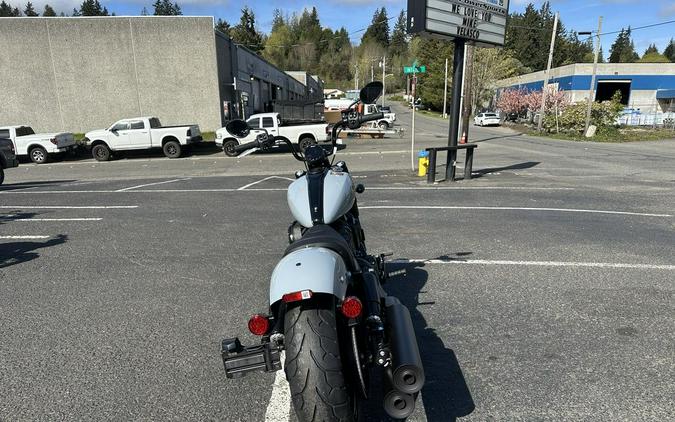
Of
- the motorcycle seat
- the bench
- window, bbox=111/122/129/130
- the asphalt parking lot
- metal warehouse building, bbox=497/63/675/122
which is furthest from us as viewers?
metal warehouse building, bbox=497/63/675/122

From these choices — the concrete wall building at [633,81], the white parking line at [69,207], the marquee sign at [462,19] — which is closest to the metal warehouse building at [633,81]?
the concrete wall building at [633,81]

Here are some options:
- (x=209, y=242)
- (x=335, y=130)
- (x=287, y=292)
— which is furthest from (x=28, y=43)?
(x=287, y=292)

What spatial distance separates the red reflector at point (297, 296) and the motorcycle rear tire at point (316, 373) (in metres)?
0.11

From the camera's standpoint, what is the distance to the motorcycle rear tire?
1971mm

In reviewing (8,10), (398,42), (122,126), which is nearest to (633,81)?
(122,126)

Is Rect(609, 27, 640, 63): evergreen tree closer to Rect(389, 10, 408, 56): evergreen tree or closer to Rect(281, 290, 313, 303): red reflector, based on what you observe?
Rect(389, 10, 408, 56): evergreen tree

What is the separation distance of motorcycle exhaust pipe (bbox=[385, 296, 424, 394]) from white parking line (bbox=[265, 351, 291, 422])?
2.13 ft

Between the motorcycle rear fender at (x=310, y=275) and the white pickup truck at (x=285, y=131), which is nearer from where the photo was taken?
the motorcycle rear fender at (x=310, y=275)

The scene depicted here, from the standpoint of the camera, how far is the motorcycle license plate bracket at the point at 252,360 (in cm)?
224

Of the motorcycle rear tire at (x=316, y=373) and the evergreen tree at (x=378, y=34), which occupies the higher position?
the evergreen tree at (x=378, y=34)

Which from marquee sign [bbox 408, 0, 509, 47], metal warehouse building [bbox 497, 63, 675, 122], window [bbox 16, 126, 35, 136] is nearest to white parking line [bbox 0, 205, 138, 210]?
marquee sign [bbox 408, 0, 509, 47]

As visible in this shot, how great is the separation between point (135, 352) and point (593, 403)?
125 inches

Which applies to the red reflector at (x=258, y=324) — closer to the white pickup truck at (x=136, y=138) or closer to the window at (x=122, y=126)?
the white pickup truck at (x=136, y=138)

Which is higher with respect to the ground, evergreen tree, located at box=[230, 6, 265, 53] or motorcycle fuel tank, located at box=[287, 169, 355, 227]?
evergreen tree, located at box=[230, 6, 265, 53]
